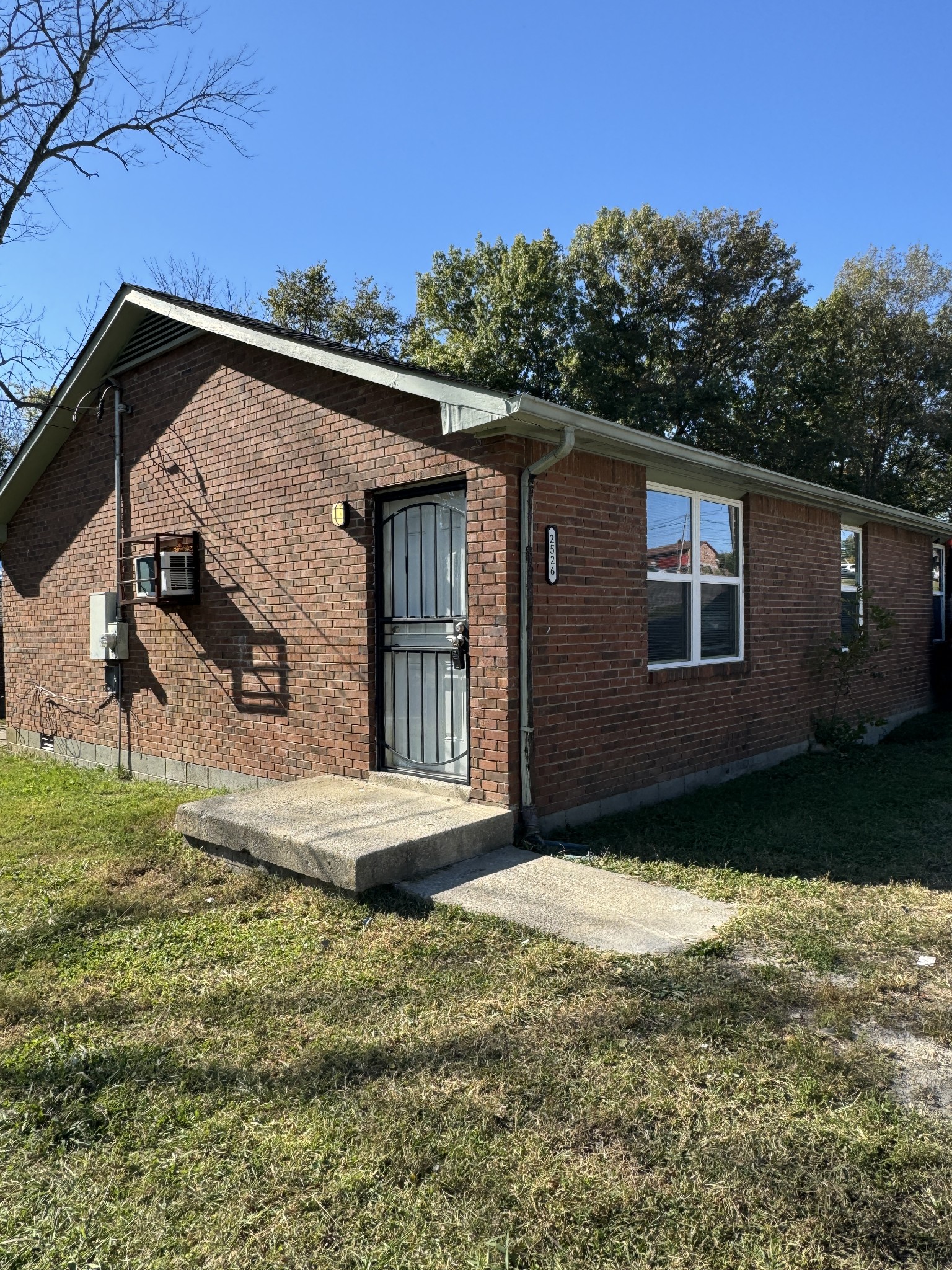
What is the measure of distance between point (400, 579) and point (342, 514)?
706 mm

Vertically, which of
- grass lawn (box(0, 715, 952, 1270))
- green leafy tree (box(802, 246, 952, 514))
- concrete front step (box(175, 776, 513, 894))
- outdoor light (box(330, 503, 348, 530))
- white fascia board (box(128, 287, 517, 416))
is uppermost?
green leafy tree (box(802, 246, 952, 514))

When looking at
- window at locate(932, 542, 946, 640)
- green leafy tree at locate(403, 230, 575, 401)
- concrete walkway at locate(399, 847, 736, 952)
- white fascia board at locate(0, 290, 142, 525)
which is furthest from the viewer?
green leafy tree at locate(403, 230, 575, 401)

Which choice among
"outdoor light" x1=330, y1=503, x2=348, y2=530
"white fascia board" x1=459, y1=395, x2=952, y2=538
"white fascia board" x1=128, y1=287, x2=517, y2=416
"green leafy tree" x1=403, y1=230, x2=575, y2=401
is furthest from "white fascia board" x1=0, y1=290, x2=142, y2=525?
"green leafy tree" x1=403, y1=230, x2=575, y2=401

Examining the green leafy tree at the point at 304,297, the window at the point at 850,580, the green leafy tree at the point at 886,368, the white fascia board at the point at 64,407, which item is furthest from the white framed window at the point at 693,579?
the green leafy tree at the point at 304,297

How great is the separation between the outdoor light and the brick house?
0.09ft

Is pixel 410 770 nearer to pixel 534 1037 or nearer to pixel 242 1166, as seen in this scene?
pixel 534 1037

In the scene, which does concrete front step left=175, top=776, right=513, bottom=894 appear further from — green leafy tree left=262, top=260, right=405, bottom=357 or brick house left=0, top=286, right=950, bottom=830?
green leafy tree left=262, top=260, right=405, bottom=357

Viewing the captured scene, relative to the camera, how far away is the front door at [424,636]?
19.3 feet

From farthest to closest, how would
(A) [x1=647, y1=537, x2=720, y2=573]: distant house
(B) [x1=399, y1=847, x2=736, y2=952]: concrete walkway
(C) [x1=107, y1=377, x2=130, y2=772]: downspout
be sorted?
(C) [x1=107, y1=377, x2=130, y2=772]: downspout
(A) [x1=647, y1=537, x2=720, y2=573]: distant house
(B) [x1=399, y1=847, x2=736, y2=952]: concrete walkway

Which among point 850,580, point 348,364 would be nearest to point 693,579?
point 348,364

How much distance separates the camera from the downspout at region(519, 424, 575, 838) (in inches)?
213

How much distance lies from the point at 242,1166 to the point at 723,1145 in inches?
56.7

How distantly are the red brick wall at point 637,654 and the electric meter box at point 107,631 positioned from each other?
5.43 m

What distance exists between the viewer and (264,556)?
7285mm
